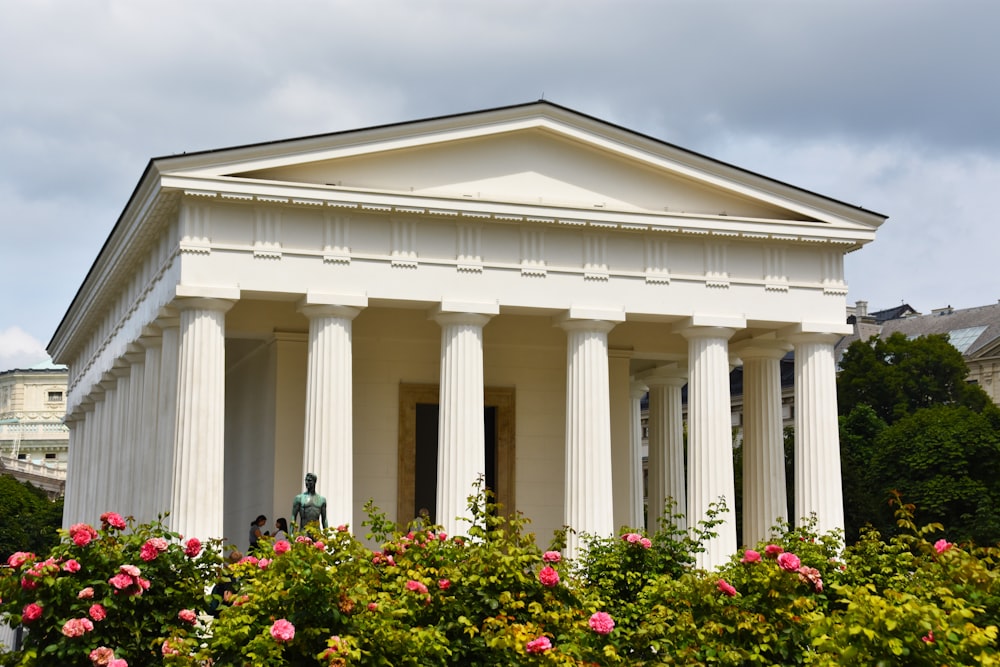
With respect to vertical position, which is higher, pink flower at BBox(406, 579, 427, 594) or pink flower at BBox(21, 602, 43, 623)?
pink flower at BBox(406, 579, 427, 594)

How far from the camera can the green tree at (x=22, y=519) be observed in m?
100

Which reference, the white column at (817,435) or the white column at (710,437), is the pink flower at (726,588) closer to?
the white column at (710,437)

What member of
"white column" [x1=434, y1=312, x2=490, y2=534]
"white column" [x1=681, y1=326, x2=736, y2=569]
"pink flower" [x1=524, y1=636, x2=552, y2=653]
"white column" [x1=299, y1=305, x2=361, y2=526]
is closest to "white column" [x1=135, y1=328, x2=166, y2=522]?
"white column" [x1=299, y1=305, x2=361, y2=526]

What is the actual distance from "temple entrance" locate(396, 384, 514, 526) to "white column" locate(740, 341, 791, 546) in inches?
288

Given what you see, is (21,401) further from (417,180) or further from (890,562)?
(890,562)

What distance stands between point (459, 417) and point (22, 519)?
77352 mm

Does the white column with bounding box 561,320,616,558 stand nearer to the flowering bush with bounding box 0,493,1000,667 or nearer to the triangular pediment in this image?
the triangular pediment

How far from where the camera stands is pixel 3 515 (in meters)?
103

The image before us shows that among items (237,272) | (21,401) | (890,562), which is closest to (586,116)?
(237,272)

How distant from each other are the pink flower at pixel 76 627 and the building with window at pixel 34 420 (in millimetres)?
131295

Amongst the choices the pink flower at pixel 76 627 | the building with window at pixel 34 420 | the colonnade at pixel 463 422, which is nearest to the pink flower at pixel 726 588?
the pink flower at pixel 76 627

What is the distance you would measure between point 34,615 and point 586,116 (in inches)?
910

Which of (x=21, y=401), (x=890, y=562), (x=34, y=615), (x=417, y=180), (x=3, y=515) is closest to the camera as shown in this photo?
(x=34, y=615)

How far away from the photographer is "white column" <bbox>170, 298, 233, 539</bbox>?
109 ft
